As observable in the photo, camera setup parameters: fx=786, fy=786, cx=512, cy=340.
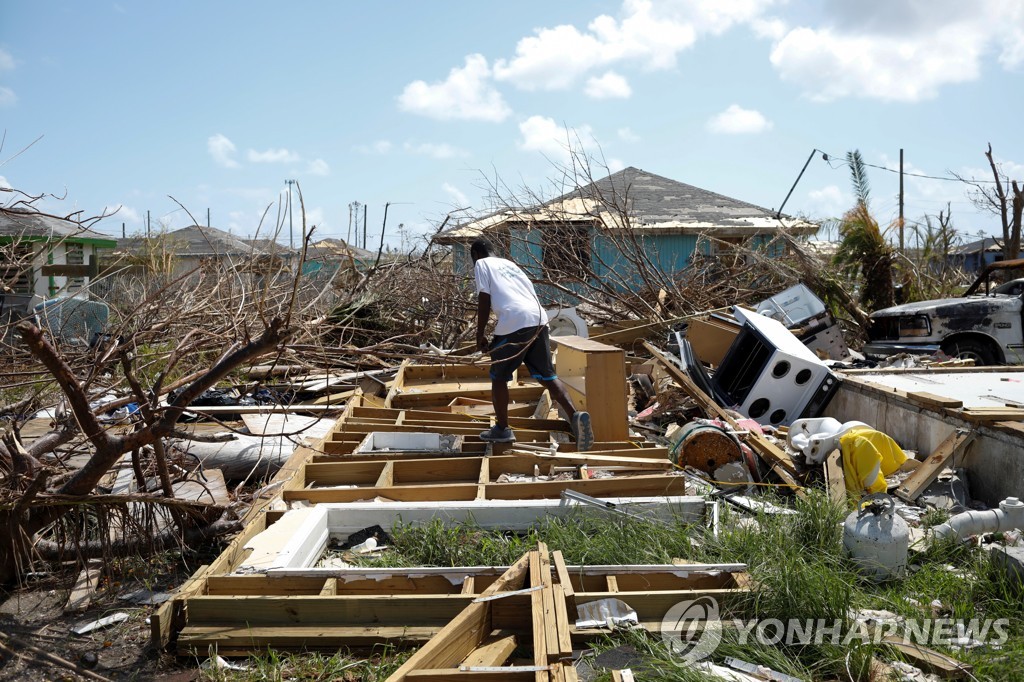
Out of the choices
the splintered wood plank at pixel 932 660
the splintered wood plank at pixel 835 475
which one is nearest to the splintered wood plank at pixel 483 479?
the splintered wood plank at pixel 835 475

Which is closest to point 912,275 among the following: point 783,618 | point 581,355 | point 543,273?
point 543,273

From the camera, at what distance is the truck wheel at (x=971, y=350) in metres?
10.2

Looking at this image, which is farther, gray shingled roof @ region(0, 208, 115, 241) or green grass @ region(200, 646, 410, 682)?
gray shingled roof @ region(0, 208, 115, 241)

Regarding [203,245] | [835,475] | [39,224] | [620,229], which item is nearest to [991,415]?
[835,475]

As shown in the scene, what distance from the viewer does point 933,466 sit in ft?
19.7

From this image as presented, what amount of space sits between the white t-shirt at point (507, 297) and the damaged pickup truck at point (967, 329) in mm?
6112

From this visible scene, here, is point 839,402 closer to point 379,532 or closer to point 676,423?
point 676,423

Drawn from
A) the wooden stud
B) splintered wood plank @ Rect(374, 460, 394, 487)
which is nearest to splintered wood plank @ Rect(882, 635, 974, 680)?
the wooden stud

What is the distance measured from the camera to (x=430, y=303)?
1260cm

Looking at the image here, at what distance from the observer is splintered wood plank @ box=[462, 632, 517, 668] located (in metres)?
3.21

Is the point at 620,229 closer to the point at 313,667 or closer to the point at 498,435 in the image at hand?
the point at 498,435

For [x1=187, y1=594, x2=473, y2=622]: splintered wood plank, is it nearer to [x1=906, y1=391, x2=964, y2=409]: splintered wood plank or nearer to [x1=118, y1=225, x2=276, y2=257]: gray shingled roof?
[x1=118, y1=225, x2=276, y2=257]: gray shingled roof

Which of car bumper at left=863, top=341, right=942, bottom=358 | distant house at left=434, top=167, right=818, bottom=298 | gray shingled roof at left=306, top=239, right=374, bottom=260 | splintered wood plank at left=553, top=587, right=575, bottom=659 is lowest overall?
splintered wood plank at left=553, top=587, right=575, bottom=659

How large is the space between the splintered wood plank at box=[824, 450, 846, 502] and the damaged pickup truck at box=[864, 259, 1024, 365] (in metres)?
5.03
